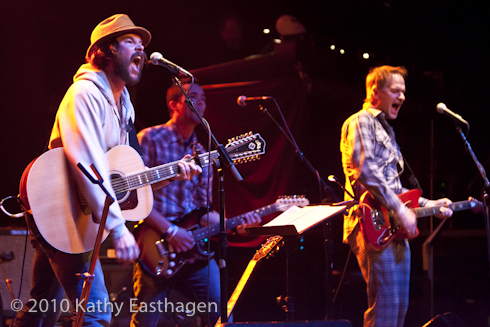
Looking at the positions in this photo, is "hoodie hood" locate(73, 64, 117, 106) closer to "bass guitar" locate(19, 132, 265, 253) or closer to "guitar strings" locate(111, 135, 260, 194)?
"bass guitar" locate(19, 132, 265, 253)

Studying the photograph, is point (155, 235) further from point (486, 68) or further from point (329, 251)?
point (486, 68)

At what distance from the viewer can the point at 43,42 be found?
5785 mm

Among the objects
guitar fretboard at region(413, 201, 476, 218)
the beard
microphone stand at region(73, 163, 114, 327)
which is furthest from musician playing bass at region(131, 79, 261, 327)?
guitar fretboard at region(413, 201, 476, 218)

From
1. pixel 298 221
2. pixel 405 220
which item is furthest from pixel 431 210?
pixel 298 221

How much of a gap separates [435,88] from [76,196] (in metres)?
5.83

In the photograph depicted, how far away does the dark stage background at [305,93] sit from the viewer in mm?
5691

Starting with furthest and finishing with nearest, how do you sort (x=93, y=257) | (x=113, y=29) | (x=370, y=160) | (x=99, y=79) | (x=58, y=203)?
(x=370, y=160)
(x=113, y=29)
(x=99, y=79)
(x=58, y=203)
(x=93, y=257)

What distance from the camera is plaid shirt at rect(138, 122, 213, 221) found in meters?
3.91

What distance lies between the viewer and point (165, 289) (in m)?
3.77

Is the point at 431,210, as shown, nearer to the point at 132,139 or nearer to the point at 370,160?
the point at 370,160

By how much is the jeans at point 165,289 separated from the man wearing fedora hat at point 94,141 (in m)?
0.92

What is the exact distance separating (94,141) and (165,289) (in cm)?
165

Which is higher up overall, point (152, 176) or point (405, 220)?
point (152, 176)

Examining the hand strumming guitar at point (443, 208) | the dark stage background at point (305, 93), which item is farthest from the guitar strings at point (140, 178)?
the dark stage background at point (305, 93)
